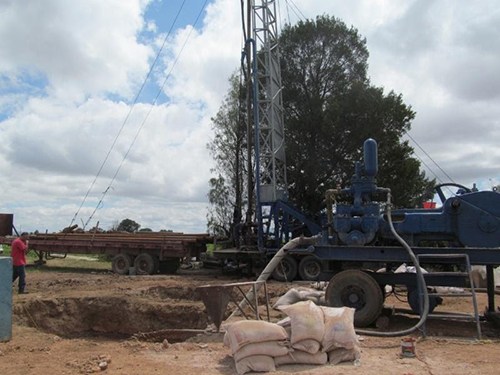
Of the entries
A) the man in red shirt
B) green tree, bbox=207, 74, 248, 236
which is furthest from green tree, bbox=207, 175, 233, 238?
the man in red shirt

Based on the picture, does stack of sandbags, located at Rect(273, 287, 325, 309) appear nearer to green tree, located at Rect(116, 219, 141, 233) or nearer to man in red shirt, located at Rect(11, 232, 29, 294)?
man in red shirt, located at Rect(11, 232, 29, 294)

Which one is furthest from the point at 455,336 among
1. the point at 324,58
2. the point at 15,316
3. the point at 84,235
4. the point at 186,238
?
the point at 324,58

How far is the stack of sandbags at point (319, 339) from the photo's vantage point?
6.75 m

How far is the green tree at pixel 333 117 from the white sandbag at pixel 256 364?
2039cm

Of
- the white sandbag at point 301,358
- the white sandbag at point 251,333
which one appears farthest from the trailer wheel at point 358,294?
the white sandbag at point 251,333

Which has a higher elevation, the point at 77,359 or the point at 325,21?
the point at 325,21

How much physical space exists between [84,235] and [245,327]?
1718cm

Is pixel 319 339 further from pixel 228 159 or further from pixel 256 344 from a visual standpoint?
pixel 228 159

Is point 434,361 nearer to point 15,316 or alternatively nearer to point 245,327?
point 245,327

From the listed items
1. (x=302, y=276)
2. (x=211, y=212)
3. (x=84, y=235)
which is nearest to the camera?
(x=302, y=276)

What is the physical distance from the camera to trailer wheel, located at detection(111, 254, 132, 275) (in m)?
21.2

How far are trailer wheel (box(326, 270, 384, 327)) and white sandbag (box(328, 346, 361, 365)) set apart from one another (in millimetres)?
2539

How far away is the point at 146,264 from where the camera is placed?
2088 centimetres

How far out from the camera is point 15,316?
11.7m
